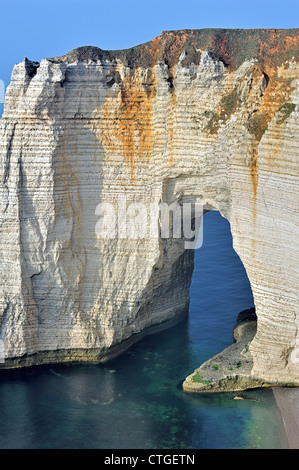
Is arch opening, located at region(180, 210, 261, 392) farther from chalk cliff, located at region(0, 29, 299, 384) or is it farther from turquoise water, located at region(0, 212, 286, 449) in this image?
chalk cliff, located at region(0, 29, 299, 384)

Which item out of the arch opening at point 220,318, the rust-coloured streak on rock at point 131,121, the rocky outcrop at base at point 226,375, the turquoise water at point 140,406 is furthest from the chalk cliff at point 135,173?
the turquoise water at point 140,406

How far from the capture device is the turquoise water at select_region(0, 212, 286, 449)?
79.5ft

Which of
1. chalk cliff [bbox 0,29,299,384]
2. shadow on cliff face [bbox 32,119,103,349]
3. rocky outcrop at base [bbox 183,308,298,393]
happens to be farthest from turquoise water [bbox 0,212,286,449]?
shadow on cliff face [bbox 32,119,103,349]

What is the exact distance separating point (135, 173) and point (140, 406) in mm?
8416

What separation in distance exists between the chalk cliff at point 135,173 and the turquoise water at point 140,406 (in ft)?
4.39

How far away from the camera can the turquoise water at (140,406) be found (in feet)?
79.5

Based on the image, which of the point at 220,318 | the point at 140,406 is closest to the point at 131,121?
the point at 140,406

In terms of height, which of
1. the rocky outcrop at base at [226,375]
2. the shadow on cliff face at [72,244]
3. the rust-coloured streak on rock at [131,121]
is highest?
the rust-coloured streak on rock at [131,121]

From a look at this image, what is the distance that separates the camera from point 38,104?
26281 millimetres

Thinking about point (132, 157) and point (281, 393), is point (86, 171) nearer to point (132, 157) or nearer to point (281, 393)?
point (132, 157)

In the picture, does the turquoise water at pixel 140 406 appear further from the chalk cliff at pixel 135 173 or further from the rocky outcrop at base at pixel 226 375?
the chalk cliff at pixel 135 173

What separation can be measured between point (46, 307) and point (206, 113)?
960cm

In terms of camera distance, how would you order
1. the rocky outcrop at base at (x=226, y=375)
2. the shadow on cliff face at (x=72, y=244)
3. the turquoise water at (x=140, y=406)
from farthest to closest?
the shadow on cliff face at (x=72, y=244) < the rocky outcrop at base at (x=226, y=375) < the turquoise water at (x=140, y=406)

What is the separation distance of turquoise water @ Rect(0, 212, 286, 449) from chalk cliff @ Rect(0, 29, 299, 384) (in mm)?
1339
